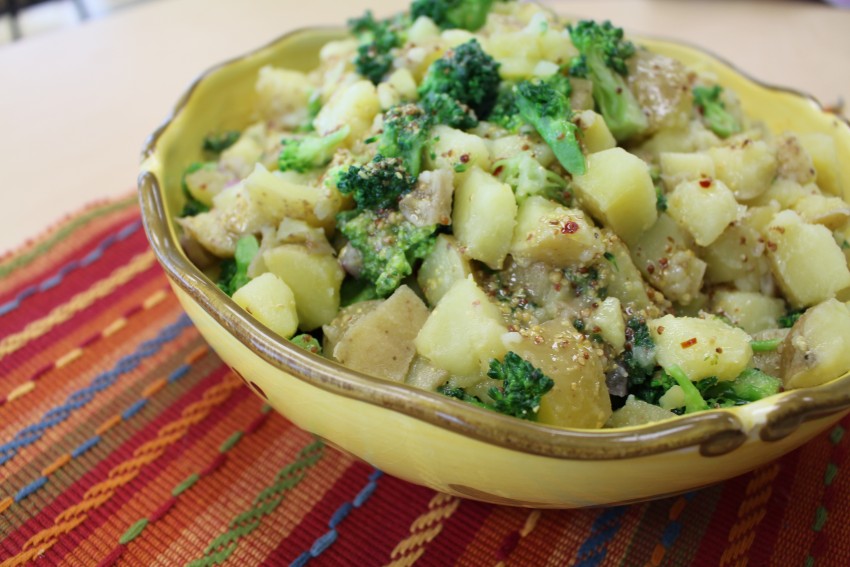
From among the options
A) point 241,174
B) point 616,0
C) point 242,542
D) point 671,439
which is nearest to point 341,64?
point 241,174

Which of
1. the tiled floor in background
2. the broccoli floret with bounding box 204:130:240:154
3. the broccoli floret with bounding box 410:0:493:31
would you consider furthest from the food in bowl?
the tiled floor in background

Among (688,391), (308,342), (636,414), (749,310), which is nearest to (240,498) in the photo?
(308,342)

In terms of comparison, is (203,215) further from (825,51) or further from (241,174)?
(825,51)

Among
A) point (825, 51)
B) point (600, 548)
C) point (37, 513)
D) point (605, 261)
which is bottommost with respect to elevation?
point (37, 513)

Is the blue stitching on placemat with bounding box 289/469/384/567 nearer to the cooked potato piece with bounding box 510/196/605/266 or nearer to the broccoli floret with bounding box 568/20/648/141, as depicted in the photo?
the cooked potato piece with bounding box 510/196/605/266

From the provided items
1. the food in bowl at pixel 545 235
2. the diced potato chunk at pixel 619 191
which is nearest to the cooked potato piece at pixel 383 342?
the food in bowl at pixel 545 235

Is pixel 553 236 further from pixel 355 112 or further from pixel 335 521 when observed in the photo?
pixel 335 521
